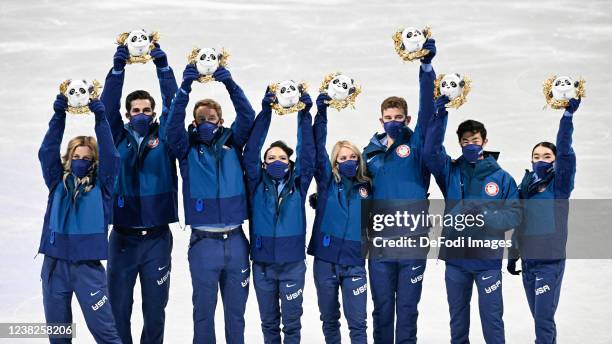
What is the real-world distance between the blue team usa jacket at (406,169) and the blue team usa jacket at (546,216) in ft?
2.43

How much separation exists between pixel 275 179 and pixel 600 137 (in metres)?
5.66

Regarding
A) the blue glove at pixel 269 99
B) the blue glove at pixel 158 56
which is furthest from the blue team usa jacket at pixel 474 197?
the blue glove at pixel 158 56

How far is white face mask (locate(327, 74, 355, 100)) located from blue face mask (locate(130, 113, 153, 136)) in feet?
4.54

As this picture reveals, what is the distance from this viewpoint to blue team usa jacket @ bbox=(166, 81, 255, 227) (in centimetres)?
829

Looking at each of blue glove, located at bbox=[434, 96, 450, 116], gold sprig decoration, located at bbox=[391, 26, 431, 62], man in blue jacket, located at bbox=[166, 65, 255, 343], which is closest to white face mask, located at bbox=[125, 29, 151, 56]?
man in blue jacket, located at bbox=[166, 65, 255, 343]

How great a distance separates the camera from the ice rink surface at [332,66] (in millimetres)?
10609

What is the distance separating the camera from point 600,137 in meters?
12.8

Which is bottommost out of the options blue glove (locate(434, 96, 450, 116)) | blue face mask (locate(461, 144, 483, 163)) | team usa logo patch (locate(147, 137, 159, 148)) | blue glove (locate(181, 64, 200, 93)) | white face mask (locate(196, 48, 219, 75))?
blue face mask (locate(461, 144, 483, 163))

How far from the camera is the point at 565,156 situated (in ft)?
27.1

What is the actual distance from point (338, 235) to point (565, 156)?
5.65 feet

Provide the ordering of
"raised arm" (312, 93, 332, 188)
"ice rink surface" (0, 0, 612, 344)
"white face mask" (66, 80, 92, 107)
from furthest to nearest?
"ice rink surface" (0, 0, 612, 344), "raised arm" (312, 93, 332, 188), "white face mask" (66, 80, 92, 107)

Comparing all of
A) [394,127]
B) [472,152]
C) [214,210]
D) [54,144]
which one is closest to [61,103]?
[54,144]

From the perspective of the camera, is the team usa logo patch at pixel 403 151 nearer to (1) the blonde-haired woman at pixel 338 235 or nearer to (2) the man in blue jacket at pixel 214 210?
(1) the blonde-haired woman at pixel 338 235

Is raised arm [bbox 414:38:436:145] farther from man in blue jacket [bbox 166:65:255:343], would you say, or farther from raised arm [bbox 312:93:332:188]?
man in blue jacket [bbox 166:65:255:343]
